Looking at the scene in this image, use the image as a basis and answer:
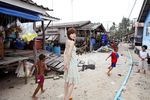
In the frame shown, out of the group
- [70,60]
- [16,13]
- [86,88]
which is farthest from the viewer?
[86,88]

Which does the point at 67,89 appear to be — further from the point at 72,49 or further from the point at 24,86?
the point at 24,86

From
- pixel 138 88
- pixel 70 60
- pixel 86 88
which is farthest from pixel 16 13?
pixel 138 88

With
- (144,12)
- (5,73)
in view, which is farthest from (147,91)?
(144,12)

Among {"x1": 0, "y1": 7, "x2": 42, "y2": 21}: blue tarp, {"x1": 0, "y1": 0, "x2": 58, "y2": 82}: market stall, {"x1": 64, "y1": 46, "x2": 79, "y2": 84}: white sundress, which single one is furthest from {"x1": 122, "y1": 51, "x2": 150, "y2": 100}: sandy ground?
{"x1": 0, "y1": 7, "x2": 42, "y2": 21}: blue tarp

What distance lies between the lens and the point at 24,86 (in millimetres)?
5984

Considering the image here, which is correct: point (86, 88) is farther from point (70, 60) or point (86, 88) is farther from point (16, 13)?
point (16, 13)

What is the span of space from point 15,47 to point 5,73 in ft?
7.12

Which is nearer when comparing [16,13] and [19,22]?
[16,13]

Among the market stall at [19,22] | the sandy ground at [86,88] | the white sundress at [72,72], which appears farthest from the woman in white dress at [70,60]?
the market stall at [19,22]

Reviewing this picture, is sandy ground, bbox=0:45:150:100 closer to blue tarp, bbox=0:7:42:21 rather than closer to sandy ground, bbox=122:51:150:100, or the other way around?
sandy ground, bbox=122:51:150:100

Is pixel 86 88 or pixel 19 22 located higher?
pixel 19 22

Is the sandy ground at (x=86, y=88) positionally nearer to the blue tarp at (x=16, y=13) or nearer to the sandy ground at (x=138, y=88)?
the sandy ground at (x=138, y=88)

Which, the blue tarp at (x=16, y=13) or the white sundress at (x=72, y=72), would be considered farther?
the blue tarp at (x=16, y=13)

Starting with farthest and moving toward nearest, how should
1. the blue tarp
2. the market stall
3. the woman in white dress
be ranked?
the market stall < the blue tarp < the woman in white dress
